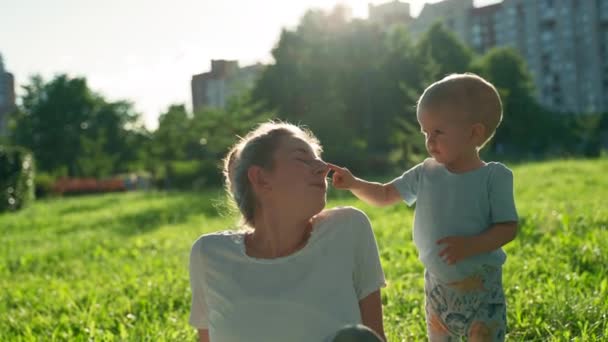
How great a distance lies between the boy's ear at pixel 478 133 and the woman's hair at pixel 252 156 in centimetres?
62

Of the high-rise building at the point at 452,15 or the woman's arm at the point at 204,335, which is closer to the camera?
the woman's arm at the point at 204,335

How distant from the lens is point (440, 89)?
2.55m

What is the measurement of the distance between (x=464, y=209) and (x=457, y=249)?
174mm

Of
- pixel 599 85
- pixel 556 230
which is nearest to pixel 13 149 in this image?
pixel 556 230

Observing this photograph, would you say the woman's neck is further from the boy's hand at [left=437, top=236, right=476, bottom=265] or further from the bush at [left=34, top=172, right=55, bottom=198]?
the bush at [left=34, top=172, right=55, bottom=198]

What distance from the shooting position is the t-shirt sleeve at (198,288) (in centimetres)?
258

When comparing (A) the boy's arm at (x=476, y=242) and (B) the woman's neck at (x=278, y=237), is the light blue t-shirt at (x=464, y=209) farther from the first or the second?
(B) the woman's neck at (x=278, y=237)

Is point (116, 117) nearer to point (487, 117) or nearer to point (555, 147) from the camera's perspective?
point (555, 147)

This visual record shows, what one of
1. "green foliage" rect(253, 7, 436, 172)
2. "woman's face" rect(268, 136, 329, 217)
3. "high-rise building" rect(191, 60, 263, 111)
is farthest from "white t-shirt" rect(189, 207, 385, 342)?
"high-rise building" rect(191, 60, 263, 111)

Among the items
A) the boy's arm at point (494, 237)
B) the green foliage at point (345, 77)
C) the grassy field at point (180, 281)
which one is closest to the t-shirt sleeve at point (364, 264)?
the boy's arm at point (494, 237)

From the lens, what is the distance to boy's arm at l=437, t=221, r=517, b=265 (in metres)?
2.47

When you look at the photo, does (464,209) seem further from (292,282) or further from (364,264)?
(292,282)

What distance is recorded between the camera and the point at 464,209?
2549 mm

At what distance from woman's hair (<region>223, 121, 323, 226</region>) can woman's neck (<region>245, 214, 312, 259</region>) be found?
81 mm
